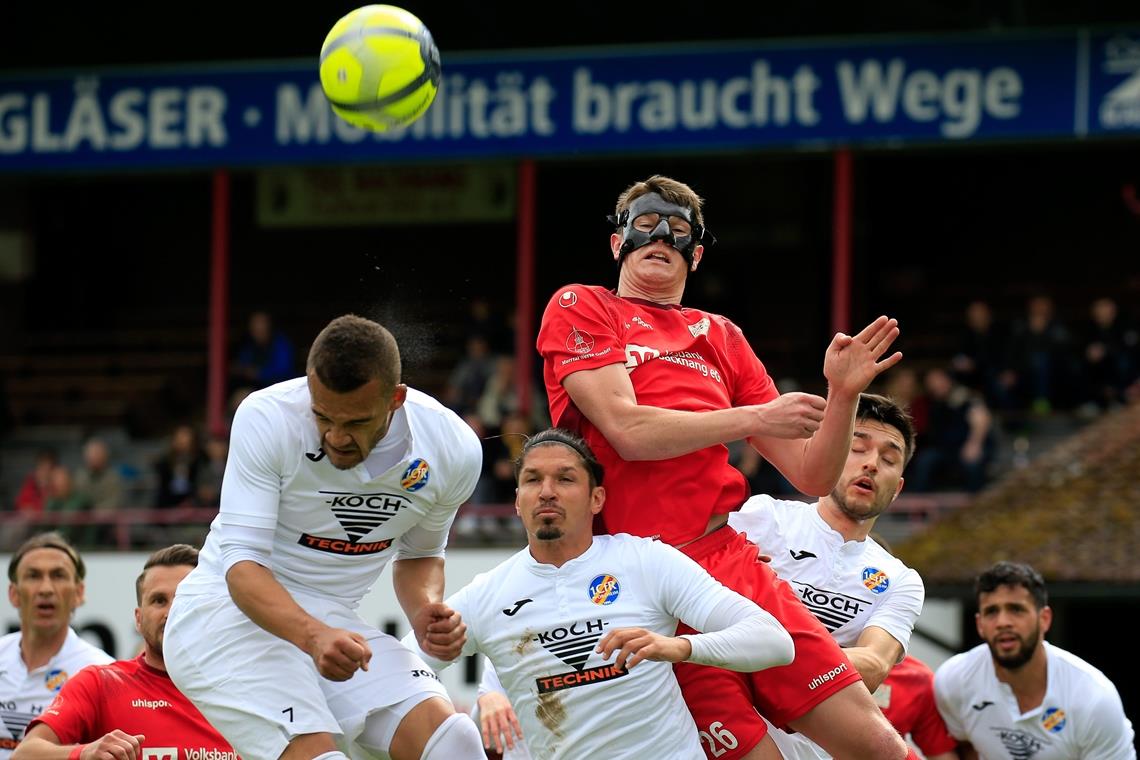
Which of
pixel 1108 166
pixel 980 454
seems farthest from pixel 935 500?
pixel 1108 166

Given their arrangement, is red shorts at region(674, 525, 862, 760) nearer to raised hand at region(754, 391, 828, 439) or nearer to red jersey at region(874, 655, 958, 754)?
raised hand at region(754, 391, 828, 439)

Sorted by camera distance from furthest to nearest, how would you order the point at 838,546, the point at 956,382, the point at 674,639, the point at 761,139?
the point at 761,139
the point at 956,382
the point at 838,546
the point at 674,639

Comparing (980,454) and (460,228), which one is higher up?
(460,228)

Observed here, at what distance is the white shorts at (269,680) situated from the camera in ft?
19.6

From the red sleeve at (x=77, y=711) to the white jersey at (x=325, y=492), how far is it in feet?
5.71

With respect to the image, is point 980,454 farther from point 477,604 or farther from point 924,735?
point 477,604

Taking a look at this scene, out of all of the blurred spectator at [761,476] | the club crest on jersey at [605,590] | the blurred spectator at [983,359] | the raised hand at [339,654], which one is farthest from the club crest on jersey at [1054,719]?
the blurred spectator at [983,359]

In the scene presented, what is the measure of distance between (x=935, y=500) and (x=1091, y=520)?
167cm

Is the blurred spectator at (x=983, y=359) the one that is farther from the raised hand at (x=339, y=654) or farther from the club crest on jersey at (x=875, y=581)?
the raised hand at (x=339, y=654)

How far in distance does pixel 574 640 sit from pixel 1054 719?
381cm

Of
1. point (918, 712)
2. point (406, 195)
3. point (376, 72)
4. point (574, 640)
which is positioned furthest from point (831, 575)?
point (406, 195)

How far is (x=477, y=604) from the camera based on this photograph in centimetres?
644

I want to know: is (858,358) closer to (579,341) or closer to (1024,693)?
(579,341)

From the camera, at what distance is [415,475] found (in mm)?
6156
